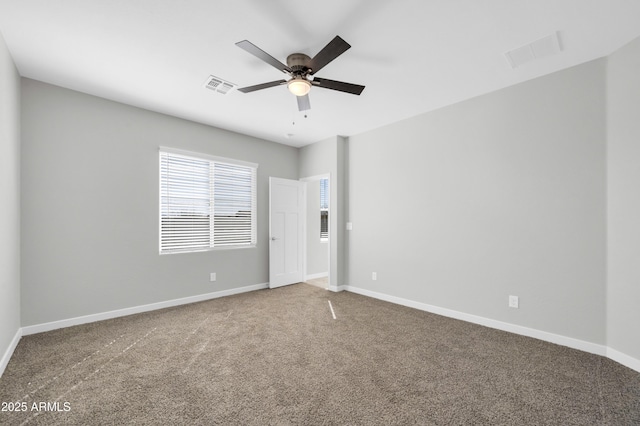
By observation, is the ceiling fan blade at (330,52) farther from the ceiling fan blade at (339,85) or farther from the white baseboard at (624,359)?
the white baseboard at (624,359)

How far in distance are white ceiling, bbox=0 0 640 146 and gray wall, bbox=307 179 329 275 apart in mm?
2889

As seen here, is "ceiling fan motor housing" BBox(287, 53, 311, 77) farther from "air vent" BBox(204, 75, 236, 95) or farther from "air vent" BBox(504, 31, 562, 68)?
"air vent" BBox(504, 31, 562, 68)

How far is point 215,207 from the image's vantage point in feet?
15.0

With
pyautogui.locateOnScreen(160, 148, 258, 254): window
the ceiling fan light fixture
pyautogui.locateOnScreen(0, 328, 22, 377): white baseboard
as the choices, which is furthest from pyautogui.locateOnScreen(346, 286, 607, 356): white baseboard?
pyautogui.locateOnScreen(0, 328, 22, 377): white baseboard

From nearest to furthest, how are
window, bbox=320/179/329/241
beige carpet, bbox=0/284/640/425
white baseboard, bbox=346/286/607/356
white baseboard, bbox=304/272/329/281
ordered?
beige carpet, bbox=0/284/640/425
white baseboard, bbox=346/286/607/356
white baseboard, bbox=304/272/329/281
window, bbox=320/179/329/241

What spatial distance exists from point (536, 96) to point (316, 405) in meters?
3.72

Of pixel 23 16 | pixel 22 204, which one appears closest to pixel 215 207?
pixel 22 204

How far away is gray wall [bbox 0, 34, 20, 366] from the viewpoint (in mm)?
2347

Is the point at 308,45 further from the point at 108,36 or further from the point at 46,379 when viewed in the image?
the point at 46,379

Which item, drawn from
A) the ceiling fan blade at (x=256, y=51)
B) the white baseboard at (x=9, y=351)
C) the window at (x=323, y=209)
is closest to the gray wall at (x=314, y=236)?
the window at (x=323, y=209)

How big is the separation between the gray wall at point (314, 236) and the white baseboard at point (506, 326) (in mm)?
1915

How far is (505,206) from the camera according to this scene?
126 inches

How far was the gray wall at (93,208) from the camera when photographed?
10.1 ft

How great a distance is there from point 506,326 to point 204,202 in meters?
4.51
